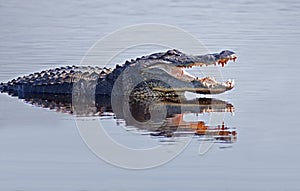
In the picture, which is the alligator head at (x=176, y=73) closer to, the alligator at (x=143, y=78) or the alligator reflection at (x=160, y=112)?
the alligator at (x=143, y=78)

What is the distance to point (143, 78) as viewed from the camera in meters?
13.7

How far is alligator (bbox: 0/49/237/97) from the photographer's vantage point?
13445 millimetres

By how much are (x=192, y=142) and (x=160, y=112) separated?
200 centimetres

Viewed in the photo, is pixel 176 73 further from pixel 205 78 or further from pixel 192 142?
pixel 192 142

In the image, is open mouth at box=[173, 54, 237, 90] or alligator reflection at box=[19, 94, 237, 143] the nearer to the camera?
alligator reflection at box=[19, 94, 237, 143]

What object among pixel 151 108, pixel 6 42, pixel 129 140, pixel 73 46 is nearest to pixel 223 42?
pixel 73 46

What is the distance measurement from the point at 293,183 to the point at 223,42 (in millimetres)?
9609

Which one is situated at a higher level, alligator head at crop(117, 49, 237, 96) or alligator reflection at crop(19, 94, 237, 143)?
alligator head at crop(117, 49, 237, 96)

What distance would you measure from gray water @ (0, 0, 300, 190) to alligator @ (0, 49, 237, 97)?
42 cm

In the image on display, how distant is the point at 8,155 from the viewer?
32.1 ft

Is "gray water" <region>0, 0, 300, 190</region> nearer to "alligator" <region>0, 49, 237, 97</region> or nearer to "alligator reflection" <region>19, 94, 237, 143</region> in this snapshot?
"alligator reflection" <region>19, 94, 237, 143</region>

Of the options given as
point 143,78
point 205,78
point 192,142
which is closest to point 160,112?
point 205,78

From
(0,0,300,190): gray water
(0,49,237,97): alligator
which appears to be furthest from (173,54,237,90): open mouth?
(0,0,300,190): gray water

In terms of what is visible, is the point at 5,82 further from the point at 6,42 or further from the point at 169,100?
the point at 6,42
